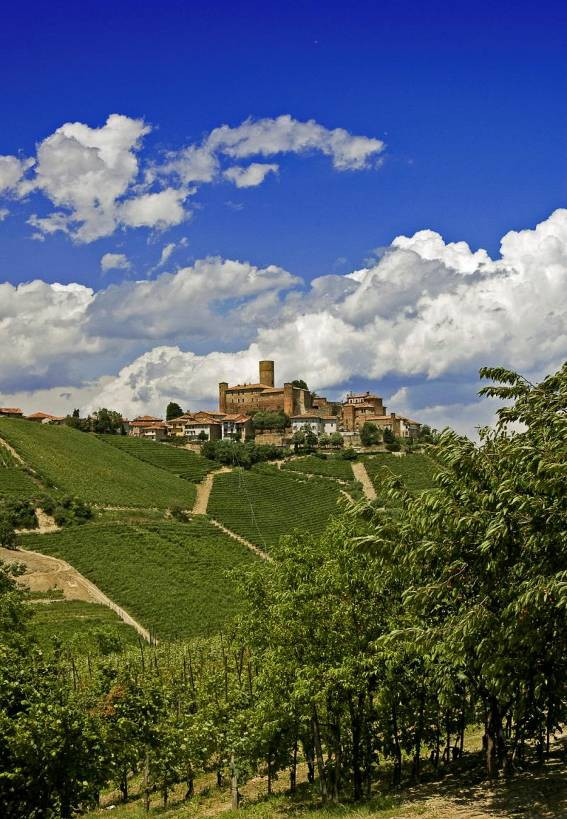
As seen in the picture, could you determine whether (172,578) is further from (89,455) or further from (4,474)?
(89,455)

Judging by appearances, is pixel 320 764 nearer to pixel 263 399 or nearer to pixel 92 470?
pixel 92 470

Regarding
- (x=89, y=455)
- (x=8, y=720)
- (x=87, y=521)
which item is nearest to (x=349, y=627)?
(x=8, y=720)

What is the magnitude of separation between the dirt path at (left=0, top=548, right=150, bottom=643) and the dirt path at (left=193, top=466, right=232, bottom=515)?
28882 mm

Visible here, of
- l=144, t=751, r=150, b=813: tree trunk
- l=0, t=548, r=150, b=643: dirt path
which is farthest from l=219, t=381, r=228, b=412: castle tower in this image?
l=144, t=751, r=150, b=813: tree trunk

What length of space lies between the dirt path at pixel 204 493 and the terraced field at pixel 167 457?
92 centimetres

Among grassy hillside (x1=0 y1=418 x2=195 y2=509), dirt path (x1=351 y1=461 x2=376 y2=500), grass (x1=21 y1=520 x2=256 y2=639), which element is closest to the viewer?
grass (x1=21 y1=520 x2=256 y2=639)

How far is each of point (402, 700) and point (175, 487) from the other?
84.2 m

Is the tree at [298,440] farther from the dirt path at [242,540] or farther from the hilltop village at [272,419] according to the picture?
the dirt path at [242,540]

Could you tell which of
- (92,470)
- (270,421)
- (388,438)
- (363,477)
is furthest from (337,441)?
(92,470)

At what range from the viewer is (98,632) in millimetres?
35156

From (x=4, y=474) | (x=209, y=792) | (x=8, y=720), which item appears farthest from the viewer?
(x=4, y=474)

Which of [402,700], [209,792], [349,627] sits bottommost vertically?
[209,792]

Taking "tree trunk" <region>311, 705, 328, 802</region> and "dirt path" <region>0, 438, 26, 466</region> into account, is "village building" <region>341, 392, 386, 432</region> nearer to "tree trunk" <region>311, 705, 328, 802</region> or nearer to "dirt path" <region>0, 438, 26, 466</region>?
"dirt path" <region>0, 438, 26, 466</region>

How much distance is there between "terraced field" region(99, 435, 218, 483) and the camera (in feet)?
369
